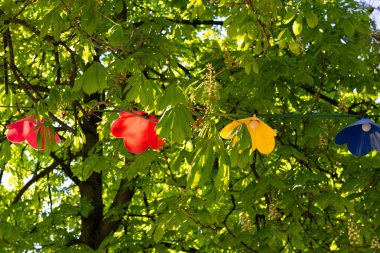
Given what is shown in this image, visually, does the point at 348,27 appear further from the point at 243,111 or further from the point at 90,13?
the point at 90,13

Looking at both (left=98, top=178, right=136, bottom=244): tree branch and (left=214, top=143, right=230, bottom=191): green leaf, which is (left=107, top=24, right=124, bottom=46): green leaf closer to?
(left=214, top=143, right=230, bottom=191): green leaf

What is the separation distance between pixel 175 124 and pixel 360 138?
131cm

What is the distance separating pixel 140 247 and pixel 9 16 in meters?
3.10

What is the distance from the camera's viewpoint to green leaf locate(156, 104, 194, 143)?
7.84ft

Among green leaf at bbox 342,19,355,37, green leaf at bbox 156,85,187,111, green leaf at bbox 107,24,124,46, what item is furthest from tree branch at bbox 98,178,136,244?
green leaf at bbox 156,85,187,111

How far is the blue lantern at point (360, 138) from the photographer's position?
3.27 m

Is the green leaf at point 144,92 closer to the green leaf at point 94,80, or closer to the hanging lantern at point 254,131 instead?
the green leaf at point 94,80

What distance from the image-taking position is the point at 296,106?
18.3ft

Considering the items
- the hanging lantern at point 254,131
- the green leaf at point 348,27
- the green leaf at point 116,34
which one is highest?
the green leaf at point 348,27

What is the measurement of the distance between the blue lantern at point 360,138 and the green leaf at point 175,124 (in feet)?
3.76

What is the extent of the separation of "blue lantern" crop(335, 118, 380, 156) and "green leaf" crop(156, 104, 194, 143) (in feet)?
3.76

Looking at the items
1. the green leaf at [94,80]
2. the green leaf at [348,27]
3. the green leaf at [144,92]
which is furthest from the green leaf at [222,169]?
the green leaf at [348,27]

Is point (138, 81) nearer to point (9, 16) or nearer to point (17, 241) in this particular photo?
point (9, 16)

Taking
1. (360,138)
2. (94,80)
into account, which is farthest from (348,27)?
(94,80)
